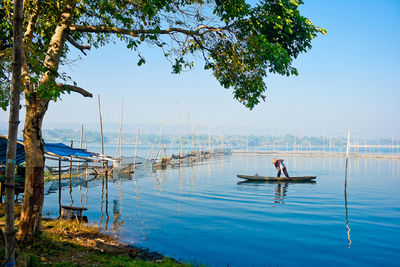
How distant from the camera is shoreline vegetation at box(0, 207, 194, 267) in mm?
6270

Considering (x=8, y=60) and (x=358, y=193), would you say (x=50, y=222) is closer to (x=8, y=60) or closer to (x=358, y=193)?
(x=8, y=60)

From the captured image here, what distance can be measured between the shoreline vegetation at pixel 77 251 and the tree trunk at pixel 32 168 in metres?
0.34

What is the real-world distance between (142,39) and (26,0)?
341cm

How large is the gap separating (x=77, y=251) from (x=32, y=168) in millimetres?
2280

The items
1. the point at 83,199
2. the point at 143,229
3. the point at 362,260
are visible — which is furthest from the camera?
the point at 83,199

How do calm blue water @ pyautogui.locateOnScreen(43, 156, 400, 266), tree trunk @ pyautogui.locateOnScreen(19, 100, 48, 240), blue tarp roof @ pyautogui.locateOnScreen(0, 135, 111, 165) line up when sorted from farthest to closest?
1. blue tarp roof @ pyautogui.locateOnScreen(0, 135, 111, 165)
2. calm blue water @ pyautogui.locateOnScreen(43, 156, 400, 266)
3. tree trunk @ pyautogui.locateOnScreen(19, 100, 48, 240)

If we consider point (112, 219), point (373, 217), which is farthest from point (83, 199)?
point (373, 217)

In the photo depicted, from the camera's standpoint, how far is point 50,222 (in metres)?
10.1

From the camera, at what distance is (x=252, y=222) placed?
43.1 feet

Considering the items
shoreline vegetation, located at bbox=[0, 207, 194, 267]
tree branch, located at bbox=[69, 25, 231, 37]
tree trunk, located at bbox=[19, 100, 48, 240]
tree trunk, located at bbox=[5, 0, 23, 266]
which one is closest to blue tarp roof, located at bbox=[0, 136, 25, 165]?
shoreline vegetation, located at bbox=[0, 207, 194, 267]

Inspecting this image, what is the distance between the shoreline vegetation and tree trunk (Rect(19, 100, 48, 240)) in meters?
0.34

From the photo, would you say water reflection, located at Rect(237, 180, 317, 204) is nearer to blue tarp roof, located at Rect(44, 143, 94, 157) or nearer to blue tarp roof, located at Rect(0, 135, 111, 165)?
blue tarp roof, located at Rect(0, 135, 111, 165)

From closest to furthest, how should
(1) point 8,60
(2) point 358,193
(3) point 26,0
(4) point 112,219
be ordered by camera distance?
(1) point 8,60, (3) point 26,0, (4) point 112,219, (2) point 358,193

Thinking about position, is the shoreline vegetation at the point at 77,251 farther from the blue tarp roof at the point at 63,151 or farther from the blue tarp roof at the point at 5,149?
the blue tarp roof at the point at 63,151
